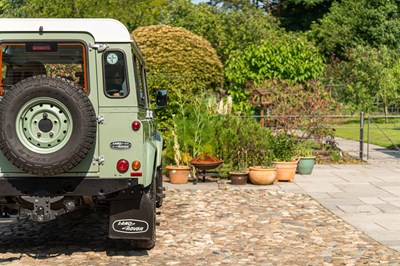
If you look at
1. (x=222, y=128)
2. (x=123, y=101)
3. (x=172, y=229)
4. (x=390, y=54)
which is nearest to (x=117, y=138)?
(x=123, y=101)

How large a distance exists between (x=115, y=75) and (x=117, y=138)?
72 cm

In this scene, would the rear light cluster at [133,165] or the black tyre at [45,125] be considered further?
the rear light cluster at [133,165]

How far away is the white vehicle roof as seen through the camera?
688 cm

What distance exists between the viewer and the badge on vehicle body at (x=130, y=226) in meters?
7.14

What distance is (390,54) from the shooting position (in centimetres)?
3916

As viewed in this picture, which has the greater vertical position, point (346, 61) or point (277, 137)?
point (346, 61)

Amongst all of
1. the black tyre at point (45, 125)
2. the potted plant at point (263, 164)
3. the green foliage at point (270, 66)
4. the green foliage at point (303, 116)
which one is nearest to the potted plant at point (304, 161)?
the green foliage at point (303, 116)

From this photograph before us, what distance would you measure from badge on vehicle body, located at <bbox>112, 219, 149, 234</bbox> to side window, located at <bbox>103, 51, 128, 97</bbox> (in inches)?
56.1

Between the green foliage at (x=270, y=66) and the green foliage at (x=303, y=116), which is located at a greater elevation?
the green foliage at (x=270, y=66)

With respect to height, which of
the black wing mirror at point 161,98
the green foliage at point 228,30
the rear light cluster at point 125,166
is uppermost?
the green foliage at point 228,30

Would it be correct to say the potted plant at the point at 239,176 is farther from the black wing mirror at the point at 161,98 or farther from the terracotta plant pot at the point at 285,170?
the black wing mirror at the point at 161,98

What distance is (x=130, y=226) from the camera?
23.5ft

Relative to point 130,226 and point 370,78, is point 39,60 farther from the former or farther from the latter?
point 370,78

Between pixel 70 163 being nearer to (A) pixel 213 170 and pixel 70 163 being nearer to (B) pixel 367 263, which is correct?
(B) pixel 367 263
